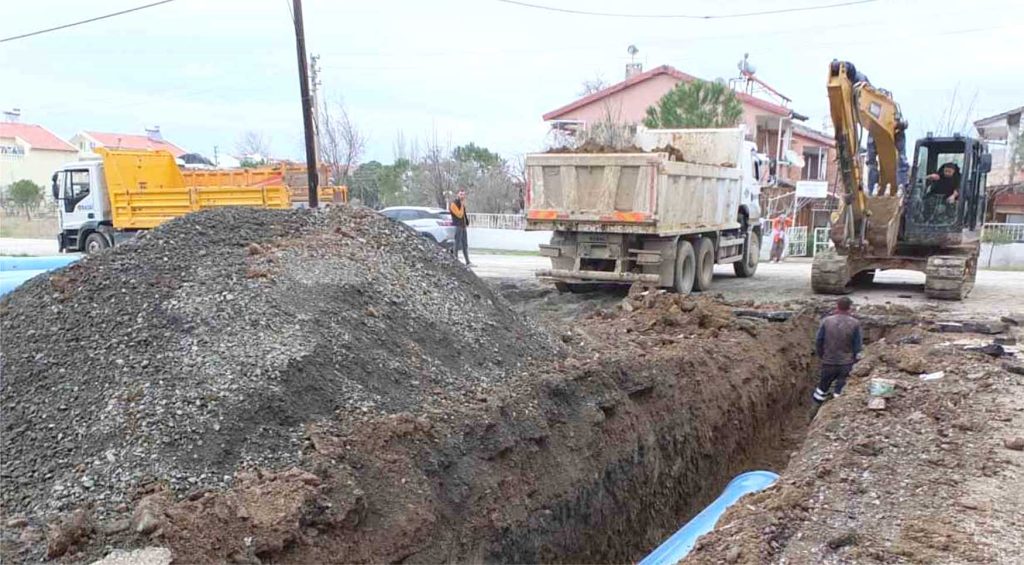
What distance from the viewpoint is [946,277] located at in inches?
451

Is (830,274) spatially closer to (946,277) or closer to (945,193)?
(946,277)

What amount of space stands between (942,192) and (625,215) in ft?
19.1

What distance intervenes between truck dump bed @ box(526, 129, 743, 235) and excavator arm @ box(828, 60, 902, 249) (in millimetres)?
2149

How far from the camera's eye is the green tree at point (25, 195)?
40812mm

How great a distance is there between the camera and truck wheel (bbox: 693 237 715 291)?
12.7 metres

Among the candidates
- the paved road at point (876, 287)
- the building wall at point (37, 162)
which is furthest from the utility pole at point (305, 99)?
the building wall at point (37, 162)

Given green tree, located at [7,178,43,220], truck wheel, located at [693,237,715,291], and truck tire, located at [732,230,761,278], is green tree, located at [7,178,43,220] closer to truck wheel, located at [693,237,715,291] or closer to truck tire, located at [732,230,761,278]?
truck tire, located at [732,230,761,278]

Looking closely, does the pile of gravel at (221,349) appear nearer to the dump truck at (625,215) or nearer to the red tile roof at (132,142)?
the dump truck at (625,215)

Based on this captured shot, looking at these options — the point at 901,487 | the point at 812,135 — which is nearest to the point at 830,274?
the point at 901,487

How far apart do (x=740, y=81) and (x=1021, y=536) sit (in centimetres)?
3438

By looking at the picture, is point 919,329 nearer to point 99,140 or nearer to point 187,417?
point 187,417

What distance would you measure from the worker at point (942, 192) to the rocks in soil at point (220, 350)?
8.71 metres

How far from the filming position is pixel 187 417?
4395 mm

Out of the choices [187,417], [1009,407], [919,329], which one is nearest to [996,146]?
[919,329]
